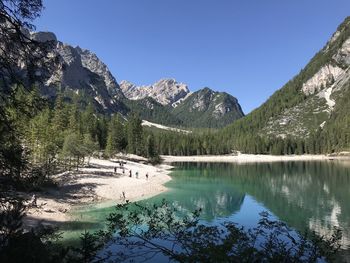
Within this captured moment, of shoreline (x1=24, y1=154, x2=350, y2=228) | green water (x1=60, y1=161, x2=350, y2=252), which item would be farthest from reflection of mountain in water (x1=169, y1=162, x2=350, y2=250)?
shoreline (x1=24, y1=154, x2=350, y2=228)

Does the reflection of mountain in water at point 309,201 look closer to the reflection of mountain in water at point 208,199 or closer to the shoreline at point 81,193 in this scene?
the reflection of mountain in water at point 208,199

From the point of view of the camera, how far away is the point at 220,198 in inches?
2395

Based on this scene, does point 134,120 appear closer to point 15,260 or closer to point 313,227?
point 313,227

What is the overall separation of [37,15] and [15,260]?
7.51 meters

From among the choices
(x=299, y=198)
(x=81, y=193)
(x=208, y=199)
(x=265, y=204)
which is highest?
(x=81, y=193)

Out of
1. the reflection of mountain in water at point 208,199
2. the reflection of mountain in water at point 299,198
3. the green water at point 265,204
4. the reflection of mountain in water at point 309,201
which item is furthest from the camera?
Result: the reflection of mountain in water at point 208,199

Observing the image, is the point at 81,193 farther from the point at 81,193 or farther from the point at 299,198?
the point at 299,198

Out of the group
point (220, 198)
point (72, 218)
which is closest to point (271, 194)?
point (220, 198)

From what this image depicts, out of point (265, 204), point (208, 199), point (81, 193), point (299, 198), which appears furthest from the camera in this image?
point (299, 198)

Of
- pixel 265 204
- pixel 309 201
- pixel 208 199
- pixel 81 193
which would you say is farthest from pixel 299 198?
pixel 81 193

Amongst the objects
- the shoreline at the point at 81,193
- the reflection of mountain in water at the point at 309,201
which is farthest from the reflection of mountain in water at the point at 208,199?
the reflection of mountain in water at the point at 309,201

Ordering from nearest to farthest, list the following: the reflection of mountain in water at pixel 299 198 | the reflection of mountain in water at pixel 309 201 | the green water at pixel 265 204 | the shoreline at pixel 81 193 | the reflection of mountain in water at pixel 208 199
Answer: the shoreline at pixel 81 193 < the green water at pixel 265 204 < the reflection of mountain in water at pixel 309 201 < the reflection of mountain in water at pixel 299 198 < the reflection of mountain in water at pixel 208 199

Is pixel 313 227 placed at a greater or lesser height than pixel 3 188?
lesser

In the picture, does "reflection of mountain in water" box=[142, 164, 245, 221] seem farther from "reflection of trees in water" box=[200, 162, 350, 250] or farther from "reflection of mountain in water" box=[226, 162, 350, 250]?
"reflection of mountain in water" box=[226, 162, 350, 250]
